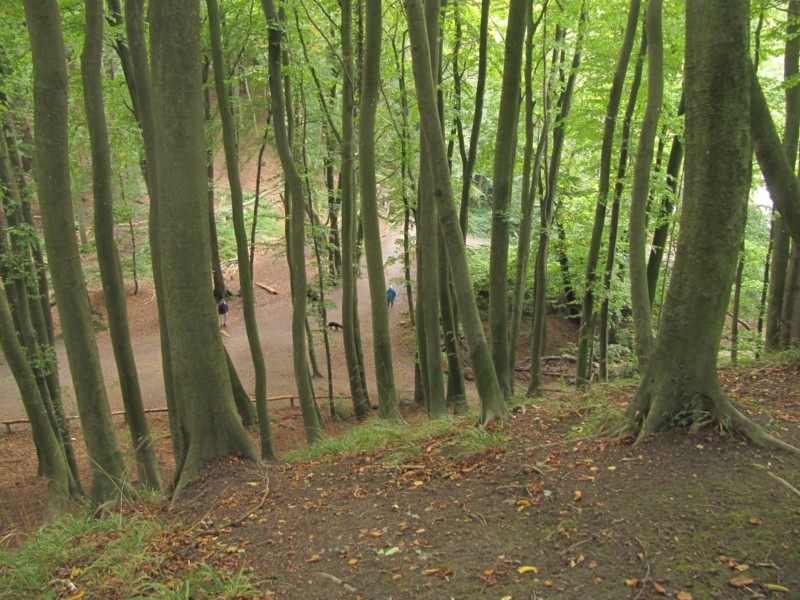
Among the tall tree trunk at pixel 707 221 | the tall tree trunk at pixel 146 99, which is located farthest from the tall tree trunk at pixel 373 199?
the tall tree trunk at pixel 707 221

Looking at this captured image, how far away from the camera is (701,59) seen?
11.8ft

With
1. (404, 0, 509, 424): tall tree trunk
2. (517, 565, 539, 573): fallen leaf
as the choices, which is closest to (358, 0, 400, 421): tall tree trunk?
(404, 0, 509, 424): tall tree trunk

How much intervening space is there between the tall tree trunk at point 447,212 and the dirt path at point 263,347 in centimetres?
984

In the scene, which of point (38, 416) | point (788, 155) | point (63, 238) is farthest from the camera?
point (788, 155)

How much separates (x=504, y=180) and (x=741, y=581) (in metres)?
5.16

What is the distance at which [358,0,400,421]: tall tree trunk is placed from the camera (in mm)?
7230

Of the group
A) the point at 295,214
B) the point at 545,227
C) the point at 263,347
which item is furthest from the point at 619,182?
the point at 263,347

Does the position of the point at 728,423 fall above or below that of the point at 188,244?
below

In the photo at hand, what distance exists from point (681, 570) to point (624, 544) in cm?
33

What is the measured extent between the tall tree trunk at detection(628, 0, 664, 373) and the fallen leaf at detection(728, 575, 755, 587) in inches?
159

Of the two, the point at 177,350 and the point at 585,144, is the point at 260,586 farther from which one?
the point at 585,144

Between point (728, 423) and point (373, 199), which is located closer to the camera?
point (728, 423)

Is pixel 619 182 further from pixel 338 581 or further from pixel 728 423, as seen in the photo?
pixel 338 581

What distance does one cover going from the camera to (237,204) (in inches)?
304
